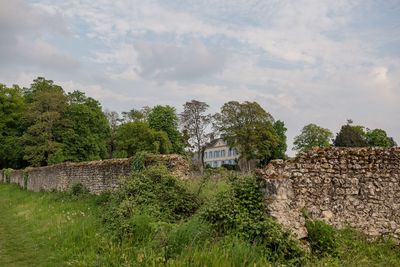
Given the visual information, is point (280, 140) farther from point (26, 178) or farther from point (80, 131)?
point (26, 178)

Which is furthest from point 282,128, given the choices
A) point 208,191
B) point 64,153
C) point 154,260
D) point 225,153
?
point 154,260

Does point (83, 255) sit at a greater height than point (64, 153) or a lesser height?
lesser

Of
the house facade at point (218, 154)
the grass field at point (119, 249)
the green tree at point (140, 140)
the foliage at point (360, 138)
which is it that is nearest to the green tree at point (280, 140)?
the foliage at point (360, 138)

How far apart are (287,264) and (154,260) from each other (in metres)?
2.36

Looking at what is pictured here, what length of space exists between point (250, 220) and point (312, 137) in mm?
68550

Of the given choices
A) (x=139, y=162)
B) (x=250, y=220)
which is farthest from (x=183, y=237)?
(x=139, y=162)

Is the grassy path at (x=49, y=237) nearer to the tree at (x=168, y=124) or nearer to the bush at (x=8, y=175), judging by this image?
the bush at (x=8, y=175)

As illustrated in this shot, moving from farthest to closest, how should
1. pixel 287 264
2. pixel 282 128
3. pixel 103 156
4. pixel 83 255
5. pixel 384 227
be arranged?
1. pixel 282 128
2. pixel 103 156
3. pixel 384 227
4. pixel 83 255
5. pixel 287 264

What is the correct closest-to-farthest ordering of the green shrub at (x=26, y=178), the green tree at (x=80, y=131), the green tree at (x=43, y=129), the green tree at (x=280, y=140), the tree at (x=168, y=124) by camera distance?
the green shrub at (x=26, y=178) → the green tree at (x=43, y=129) → the green tree at (x=80, y=131) → the tree at (x=168, y=124) → the green tree at (x=280, y=140)

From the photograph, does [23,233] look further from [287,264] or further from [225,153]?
[225,153]

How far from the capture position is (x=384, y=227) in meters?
9.88

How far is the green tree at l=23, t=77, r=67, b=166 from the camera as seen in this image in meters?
48.1

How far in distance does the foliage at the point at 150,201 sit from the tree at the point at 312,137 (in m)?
64.0

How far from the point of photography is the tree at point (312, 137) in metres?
73.8
